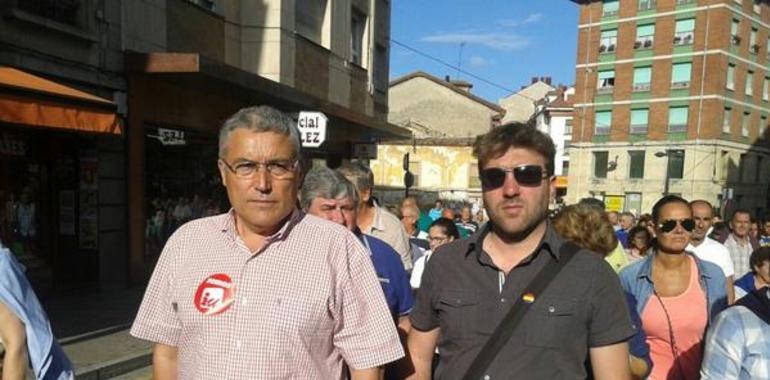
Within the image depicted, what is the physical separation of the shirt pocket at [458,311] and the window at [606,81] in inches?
1868

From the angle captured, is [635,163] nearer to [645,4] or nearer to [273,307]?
[645,4]

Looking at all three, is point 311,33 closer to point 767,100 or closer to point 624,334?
point 624,334

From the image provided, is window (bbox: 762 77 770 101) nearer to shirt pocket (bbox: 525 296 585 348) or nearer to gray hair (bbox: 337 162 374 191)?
gray hair (bbox: 337 162 374 191)

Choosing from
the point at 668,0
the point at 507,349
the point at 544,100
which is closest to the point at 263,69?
the point at 507,349

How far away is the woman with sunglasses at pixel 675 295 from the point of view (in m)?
3.17

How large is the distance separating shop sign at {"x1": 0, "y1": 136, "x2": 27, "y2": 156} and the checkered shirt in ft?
28.7

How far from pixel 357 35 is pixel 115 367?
1406cm

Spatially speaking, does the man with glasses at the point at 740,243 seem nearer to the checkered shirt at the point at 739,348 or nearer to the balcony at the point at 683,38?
the checkered shirt at the point at 739,348

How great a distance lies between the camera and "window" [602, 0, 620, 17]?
44.8 meters

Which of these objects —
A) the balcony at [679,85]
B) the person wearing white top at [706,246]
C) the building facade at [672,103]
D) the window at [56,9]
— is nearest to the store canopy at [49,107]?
the window at [56,9]

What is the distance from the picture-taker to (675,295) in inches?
130

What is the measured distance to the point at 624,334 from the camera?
1.97m

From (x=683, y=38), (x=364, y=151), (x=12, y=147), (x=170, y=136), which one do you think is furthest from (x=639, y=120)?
(x=12, y=147)

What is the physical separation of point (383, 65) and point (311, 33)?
6.00 m
